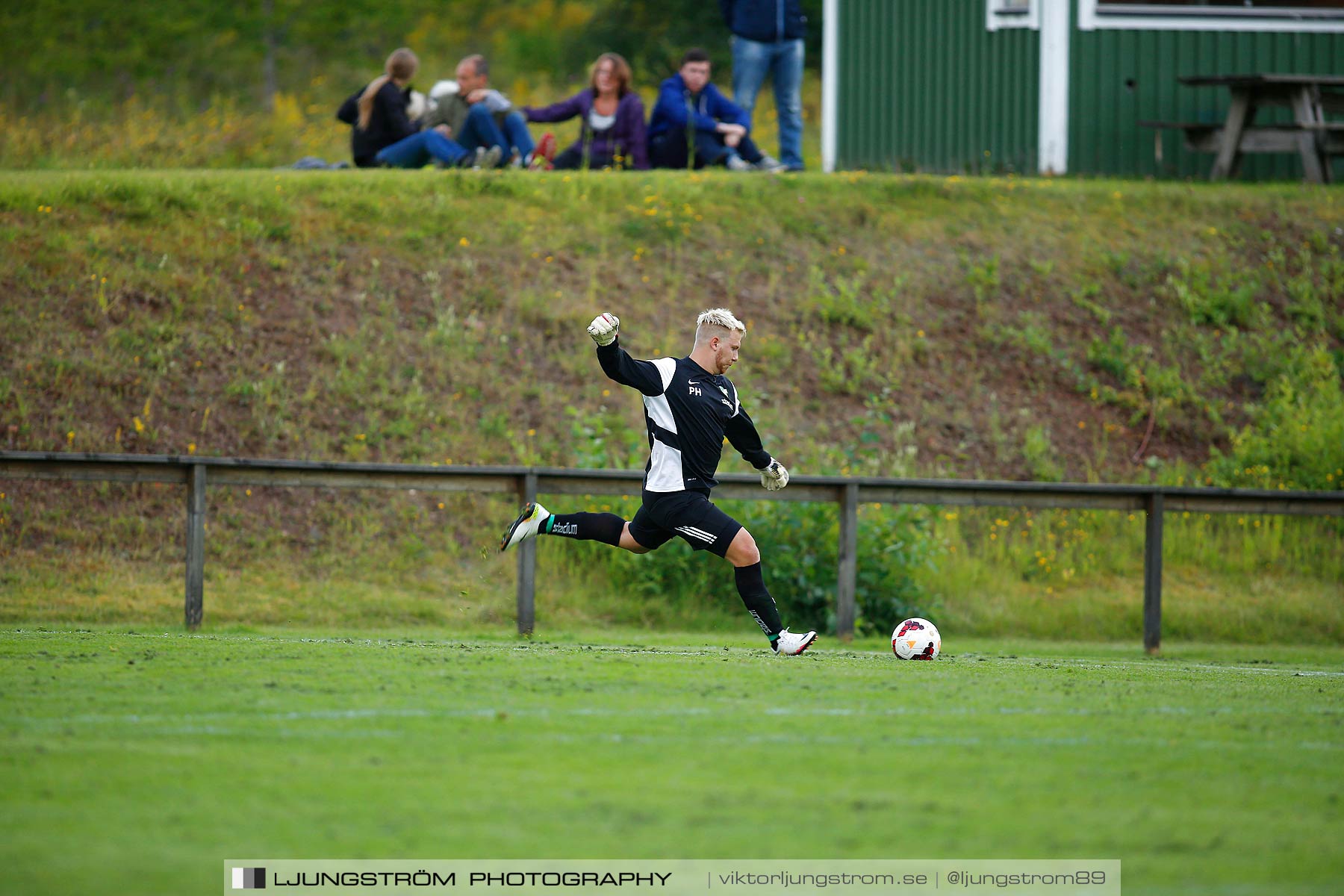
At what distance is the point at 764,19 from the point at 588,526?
11645 millimetres

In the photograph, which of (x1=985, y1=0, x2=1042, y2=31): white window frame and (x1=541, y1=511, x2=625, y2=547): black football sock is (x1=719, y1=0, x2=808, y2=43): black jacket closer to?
(x1=985, y1=0, x2=1042, y2=31): white window frame

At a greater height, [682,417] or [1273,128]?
[1273,128]

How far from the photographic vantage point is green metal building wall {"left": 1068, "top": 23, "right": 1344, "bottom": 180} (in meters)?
21.0

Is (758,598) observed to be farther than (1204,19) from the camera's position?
No

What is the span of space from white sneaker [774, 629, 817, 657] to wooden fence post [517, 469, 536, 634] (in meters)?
2.71

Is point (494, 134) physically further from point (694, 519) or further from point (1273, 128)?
point (694, 519)

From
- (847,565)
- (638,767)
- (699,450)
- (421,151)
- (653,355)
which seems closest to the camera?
(638,767)

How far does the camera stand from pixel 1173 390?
1742cm

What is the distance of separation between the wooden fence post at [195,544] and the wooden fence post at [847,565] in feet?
16.0

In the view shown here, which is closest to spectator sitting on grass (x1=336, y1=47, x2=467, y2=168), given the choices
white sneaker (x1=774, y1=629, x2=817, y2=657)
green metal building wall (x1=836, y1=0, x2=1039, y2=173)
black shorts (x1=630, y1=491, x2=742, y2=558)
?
green metal building wall (x1=836, y1=0, x2=1039, y2=173)

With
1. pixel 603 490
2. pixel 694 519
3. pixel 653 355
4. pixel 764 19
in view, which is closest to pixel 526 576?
pixel 603 490

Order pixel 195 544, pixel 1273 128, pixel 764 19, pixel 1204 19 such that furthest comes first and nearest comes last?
pixel 1204 19, pixel 1273 128, pixel 764 19, pixel 195 544

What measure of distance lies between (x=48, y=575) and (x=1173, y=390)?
39.4 ft

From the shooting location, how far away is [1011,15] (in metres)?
20.8
